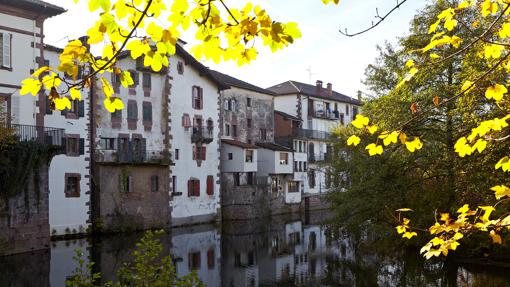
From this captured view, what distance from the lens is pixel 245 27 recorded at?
323 centimetres

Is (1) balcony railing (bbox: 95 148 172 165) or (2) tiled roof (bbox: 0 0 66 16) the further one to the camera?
(1) balcony railing (bbox: 95 148 172 165)

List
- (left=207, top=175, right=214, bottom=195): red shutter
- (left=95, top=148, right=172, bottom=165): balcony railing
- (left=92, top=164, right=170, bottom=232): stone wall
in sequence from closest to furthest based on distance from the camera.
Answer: (left=92, top=164, right=170, bottom=232): stone wall < (left=95, top=148, right=172, bottom=165): balcony railing < (left=207, top=175, right=214, bottom=195): red shutter

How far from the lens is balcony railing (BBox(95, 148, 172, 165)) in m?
36.6

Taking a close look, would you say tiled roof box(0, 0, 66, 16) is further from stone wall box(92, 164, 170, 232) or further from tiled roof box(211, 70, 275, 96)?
tiled roof box(211, 70, 275, 96)

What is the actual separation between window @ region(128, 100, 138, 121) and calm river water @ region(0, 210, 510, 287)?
8.77m

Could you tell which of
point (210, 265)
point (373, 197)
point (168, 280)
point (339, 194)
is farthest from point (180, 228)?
point (168, 280)

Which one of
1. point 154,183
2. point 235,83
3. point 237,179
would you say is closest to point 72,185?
point 154,183

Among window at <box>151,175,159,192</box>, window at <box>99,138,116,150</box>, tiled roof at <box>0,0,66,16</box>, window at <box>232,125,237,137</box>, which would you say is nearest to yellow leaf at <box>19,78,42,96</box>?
tiled roof at <box>0,0,66,16</box>

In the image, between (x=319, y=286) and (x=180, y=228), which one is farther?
(x=180, y=228)

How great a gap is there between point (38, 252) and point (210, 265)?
7.88 metres

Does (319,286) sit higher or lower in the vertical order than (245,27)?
lower

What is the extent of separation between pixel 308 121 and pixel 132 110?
2843 centimetres

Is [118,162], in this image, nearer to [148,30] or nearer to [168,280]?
[168,280]

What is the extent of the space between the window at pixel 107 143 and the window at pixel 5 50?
462 inches
